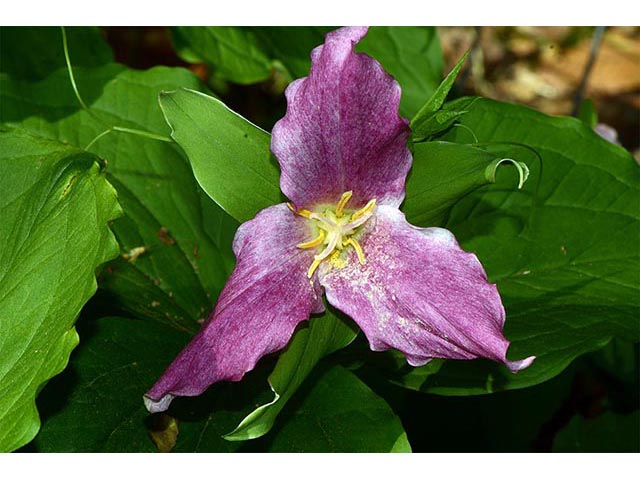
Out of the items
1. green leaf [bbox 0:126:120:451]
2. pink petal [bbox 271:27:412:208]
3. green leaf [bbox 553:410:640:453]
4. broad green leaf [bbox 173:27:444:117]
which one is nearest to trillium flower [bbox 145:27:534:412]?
pink petal [bbox 271:27:412:208]

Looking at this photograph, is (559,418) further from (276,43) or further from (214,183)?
(214,183)

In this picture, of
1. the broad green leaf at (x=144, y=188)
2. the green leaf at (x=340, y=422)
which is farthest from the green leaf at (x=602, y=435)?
the broad green leaf at (x=144, y=188)

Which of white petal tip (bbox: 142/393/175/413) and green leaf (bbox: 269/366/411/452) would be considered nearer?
white petal tip (bbox: 142/393/175/413)

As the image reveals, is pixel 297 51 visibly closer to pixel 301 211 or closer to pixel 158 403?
pixel 301 211

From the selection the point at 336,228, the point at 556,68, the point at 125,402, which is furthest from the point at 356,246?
the point at 556,68

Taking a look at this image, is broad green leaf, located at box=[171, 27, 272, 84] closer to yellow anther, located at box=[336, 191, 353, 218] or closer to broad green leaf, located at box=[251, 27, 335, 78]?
broad green leaf, located at box=[251, 27, 335, 78]

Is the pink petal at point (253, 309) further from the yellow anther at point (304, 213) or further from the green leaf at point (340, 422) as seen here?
the green leaf at point (340, 422)
